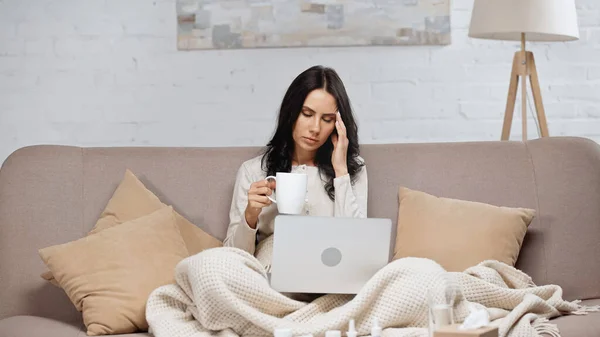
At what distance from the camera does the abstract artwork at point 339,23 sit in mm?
3883

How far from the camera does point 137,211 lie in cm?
273

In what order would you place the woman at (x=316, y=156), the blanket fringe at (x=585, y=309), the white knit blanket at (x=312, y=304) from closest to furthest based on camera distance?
the white knit blanket at (x=312, y=304), the blanket fringe at (x=585, y=309), the woman at (x=316, y=156)

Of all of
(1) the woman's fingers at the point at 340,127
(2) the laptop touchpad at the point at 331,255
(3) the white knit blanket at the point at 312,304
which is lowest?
(3) the white knit blanket at the point at 312,304

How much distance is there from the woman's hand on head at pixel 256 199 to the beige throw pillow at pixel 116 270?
0.71 feet

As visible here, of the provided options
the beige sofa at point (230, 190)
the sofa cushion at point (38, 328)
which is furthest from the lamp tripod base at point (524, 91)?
the sofa cushion at point (38, 328)

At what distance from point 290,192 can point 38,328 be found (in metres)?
0.76

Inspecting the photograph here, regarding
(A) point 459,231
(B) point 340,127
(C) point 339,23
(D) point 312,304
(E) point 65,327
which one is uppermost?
(C) point 339,23

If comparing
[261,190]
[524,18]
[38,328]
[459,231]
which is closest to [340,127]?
[261,190]

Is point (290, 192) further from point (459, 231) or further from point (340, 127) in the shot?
point (459, 231)

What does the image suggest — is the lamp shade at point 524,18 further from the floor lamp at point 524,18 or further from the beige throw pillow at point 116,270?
the beige throw pillow at point 116,270

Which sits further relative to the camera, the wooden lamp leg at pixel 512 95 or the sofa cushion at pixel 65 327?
the wooden lamp leg at pixel 512 95

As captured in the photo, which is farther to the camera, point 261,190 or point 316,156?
point 316,156

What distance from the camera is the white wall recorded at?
12.8 ft

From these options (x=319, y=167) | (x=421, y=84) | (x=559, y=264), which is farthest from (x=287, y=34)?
(x=559, y=264)
